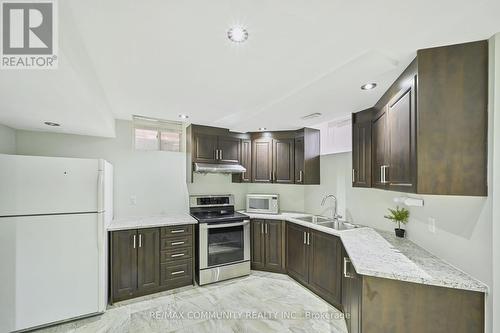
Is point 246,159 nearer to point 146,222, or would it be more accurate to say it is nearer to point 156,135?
point 156,135

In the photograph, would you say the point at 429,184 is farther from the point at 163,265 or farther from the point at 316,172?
the point at 163,265

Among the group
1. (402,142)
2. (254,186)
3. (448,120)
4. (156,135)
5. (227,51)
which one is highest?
(227,51)

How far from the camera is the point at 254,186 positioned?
414 centimetres

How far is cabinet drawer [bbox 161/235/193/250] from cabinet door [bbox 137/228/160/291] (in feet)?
0.25

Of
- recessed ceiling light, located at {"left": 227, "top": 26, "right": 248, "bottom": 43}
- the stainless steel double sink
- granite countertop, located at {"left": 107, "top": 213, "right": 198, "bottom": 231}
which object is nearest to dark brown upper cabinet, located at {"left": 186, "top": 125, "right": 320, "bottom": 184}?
the stainless steel double sink

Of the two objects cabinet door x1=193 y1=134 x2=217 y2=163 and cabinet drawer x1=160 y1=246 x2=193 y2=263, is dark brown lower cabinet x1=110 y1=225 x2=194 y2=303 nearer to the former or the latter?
cabinet drawer x1=160 y1=246 x2=193 y2=263

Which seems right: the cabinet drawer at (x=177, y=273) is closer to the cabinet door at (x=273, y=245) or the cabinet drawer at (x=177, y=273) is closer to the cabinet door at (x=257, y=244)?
the cabinet door at (x=257, y=244)

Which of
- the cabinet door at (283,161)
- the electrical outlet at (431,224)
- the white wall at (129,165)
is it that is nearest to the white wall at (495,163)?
the electrical outlet at (431,224)

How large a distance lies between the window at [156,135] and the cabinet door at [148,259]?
1429mm

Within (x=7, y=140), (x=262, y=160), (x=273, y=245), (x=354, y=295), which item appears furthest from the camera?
(x=262, y=160)

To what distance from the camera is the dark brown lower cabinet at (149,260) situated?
2615 millimetres

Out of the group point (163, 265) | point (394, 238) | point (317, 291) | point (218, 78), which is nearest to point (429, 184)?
point (394, 238)

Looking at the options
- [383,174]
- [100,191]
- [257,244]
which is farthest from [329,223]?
[100,191]

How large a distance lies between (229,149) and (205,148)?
44 cm
